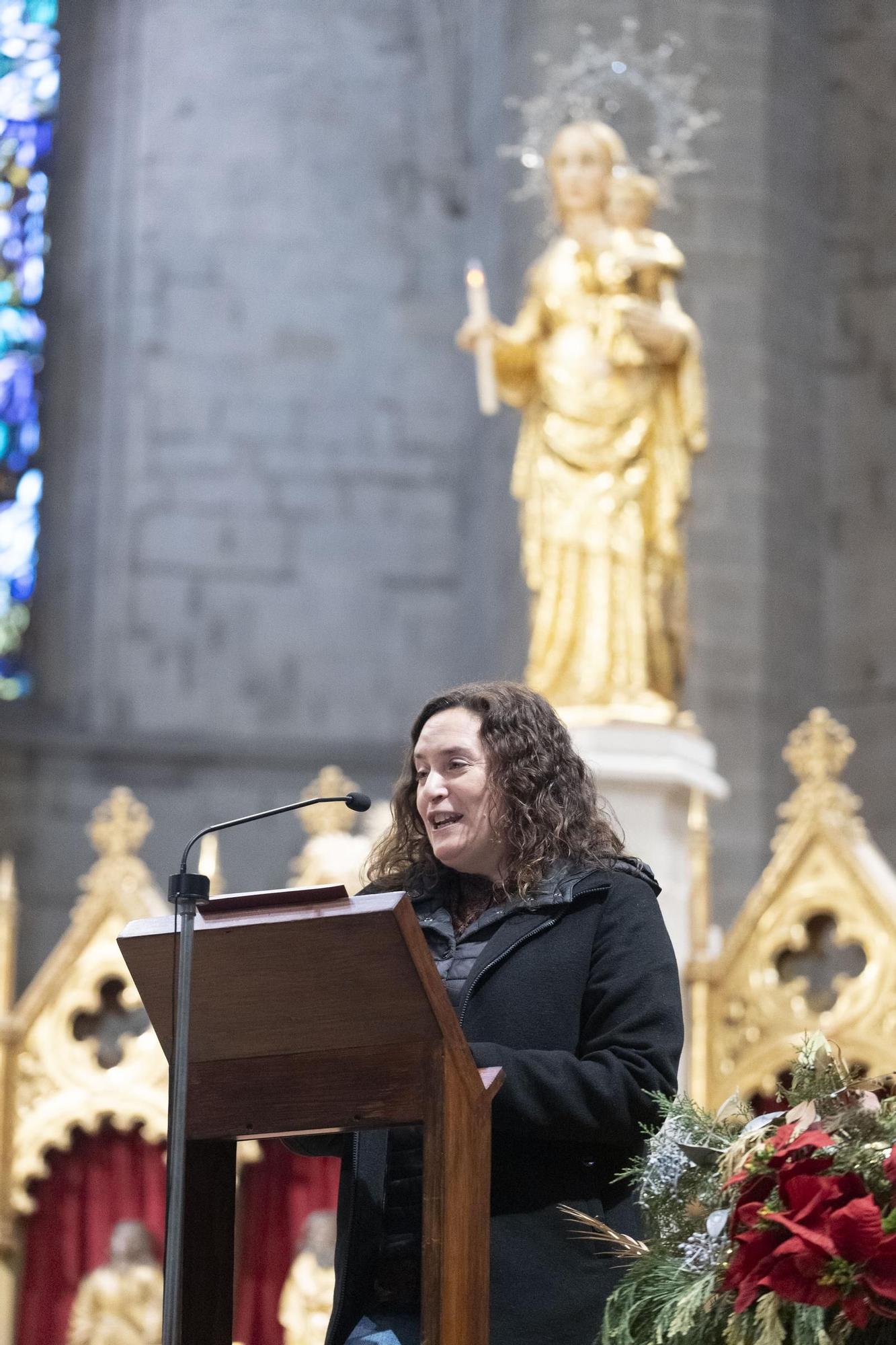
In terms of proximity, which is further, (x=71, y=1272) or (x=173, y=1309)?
(x=71, y=1272)

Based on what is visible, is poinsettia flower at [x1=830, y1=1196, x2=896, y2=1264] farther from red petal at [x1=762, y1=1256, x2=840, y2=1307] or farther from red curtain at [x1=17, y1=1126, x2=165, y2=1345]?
red curtain at [x1=17, y1=1126, x2=165, y2=1345]

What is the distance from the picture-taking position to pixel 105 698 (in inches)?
444

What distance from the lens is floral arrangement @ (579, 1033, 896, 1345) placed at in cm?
228

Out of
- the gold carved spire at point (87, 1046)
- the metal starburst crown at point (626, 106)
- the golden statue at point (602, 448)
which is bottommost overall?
the gold carved spire at point (87, 1046)

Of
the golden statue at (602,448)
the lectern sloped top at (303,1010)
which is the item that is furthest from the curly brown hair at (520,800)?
the golden statue at (602,448)

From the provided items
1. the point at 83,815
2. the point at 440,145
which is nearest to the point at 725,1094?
the point at 83,815

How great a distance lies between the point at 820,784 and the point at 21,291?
6968 mm

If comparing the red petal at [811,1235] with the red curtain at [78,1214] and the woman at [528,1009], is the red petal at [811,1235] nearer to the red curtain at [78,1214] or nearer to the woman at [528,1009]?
the woman at [528,1009]

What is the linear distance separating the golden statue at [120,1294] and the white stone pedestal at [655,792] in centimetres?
179

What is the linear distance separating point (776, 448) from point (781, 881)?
4.13m

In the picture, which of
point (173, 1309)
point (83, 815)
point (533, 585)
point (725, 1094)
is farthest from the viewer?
point (83, 815)

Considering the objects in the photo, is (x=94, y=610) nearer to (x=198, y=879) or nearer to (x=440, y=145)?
(x=440, y=145)

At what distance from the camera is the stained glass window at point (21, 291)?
1165 centimetres

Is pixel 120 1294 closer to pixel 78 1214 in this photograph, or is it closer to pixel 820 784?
pixel 78 1214
